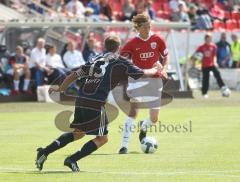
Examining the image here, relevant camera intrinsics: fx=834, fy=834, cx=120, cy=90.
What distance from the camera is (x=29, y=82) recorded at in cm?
2734

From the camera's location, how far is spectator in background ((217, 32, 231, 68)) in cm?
3312

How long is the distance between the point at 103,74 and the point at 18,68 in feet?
52.0

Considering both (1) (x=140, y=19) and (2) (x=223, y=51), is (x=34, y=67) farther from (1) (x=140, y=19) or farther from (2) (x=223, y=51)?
(1) (x=140, y=19)

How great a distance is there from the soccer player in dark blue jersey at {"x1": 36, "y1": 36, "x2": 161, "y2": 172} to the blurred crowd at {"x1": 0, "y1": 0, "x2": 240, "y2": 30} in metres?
17.8

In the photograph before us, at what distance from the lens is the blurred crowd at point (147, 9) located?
3241 centimetres

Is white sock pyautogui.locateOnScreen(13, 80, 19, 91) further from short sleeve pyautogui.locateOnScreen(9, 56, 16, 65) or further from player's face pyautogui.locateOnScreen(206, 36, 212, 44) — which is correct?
player's face pyautogui.locateOnScreen(206, 36, 212, 44)

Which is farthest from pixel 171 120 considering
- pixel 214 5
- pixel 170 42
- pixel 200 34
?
pixel 214 5

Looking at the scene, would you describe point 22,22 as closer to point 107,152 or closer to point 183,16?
point 183,16

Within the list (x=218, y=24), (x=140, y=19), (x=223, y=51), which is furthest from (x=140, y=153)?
(x=218, y=24)

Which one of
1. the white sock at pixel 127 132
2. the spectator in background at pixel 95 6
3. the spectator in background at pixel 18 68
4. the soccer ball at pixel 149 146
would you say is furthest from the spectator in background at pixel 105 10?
the soccer ball at pixel 149 146

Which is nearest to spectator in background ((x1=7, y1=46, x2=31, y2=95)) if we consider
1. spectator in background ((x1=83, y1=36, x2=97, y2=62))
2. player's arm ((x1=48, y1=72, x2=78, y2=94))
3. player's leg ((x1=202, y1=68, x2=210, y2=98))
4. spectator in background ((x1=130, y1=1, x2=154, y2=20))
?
spectator in background ((x1=83, y1=36, x2=97, y2=62))

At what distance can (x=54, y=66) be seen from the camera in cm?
2753

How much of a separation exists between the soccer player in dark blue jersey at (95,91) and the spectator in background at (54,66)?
51.8 ft

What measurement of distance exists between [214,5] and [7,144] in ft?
82.5
